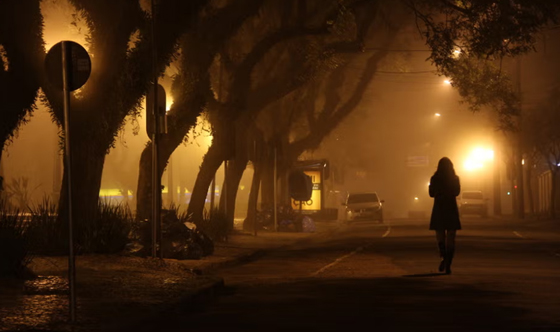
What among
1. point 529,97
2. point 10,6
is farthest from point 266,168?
point 529,97

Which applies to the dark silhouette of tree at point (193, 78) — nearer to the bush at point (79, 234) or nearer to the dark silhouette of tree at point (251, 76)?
the dark silhouette of tree at point (251, 76)

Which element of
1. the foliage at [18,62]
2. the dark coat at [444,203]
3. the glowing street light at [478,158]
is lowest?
the dark coat at [444,203]

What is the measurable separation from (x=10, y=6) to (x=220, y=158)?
14941 mm

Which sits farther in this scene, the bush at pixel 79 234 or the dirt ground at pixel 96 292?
the bush at pixel 79 234

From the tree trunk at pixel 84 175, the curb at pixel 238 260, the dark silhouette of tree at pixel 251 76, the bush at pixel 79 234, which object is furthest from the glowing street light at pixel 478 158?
the tree trunk at pixel 84 175

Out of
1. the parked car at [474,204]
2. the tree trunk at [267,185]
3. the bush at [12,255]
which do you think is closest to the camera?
the bush at [12,255]

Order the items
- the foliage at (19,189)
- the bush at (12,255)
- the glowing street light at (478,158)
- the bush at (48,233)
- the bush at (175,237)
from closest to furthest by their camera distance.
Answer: the bush at (12,255)
the bush at (48,233)
the bush at (175,237)
the foliage at (19,189)
the glowing street light at (478,158)

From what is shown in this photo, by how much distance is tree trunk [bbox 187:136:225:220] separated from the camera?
3084cm

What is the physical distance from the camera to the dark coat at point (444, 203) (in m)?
17.5

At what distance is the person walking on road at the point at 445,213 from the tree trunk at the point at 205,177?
44.5ft

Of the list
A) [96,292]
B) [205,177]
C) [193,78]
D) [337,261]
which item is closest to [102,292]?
[96,292]

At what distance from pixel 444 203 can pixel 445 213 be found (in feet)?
0.72

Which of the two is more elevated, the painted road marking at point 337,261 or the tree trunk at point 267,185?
the tree trunk at point 267,185

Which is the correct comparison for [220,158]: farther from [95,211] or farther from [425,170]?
[425,170]
